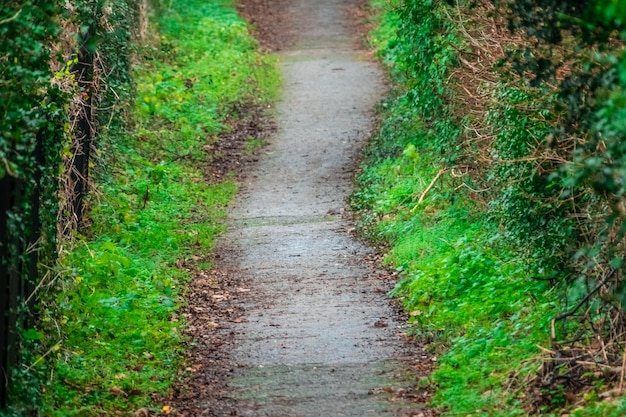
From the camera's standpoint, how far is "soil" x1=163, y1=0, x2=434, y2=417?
8781 millimetres

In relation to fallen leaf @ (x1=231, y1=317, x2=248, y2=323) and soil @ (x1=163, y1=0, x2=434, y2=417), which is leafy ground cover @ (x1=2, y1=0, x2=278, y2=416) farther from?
fallen leaf @ (x1=231, y1=317, x2=248, y2=323)

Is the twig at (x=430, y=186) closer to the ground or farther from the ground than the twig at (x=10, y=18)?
closer to the ground

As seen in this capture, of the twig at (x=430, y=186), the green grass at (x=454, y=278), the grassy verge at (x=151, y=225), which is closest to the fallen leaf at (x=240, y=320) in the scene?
the grassy verge at (x=151, y=225)

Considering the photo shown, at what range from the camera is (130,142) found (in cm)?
1714

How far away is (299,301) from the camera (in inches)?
448

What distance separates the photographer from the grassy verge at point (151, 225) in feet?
29.8

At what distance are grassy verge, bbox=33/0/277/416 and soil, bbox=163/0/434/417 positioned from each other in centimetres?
33

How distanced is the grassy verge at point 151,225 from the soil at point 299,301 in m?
0.33

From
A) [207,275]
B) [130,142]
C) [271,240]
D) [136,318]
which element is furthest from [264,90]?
[136,318]

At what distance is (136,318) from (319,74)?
44.6ft

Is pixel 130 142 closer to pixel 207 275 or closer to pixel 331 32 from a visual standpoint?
pixel 207 275

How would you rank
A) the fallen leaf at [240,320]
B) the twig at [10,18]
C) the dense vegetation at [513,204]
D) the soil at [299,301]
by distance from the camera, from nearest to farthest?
the twig at [10,18]
the dense vegetation at [513,204]
the soil at [299,301]
the fallen leaf at [240,320]

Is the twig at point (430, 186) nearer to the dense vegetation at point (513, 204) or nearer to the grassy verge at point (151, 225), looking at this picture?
the dense vegetation at point (513, 204)

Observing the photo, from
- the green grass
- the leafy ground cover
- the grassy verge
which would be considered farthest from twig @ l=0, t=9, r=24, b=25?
the green grass
